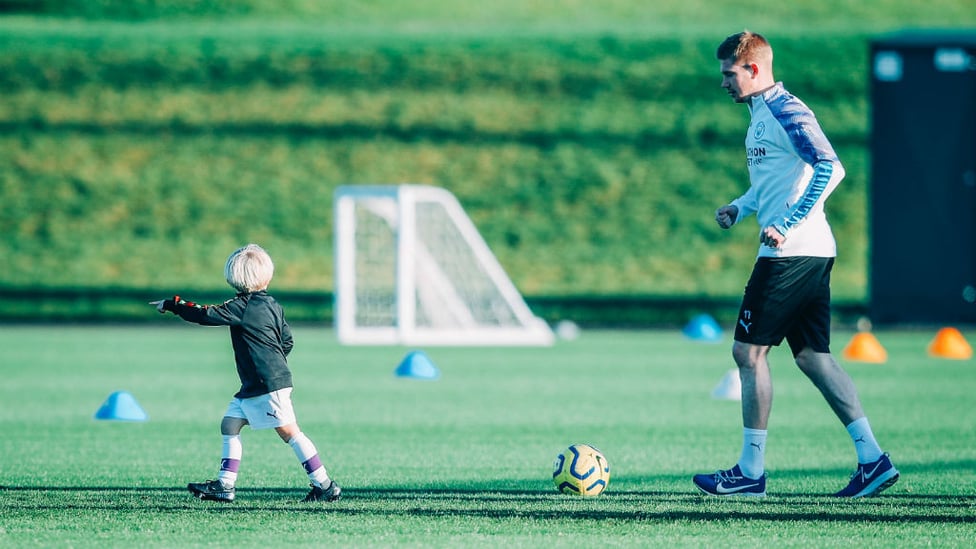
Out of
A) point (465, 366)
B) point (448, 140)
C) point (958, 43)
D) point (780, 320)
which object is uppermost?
point (958, 43)

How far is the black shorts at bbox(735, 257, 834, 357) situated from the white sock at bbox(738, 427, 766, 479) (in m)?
0.42

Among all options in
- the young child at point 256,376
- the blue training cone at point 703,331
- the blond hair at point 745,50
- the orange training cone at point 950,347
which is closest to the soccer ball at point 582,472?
the young child at point 256,376

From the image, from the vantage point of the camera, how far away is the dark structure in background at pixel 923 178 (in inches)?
870

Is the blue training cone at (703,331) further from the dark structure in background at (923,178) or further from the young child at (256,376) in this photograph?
the young child at (256,376)

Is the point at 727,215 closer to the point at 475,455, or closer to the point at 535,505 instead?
the point at 535,505

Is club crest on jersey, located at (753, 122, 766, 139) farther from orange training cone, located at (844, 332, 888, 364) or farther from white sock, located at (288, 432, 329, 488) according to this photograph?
orange training cone, located at (844, 332, 888, 364)

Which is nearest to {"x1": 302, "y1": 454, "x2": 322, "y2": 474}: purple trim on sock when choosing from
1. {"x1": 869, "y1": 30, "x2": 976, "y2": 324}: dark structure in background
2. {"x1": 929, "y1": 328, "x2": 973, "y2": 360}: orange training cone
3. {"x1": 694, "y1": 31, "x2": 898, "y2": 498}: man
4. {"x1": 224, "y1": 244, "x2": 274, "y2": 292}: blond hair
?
{"x1": 224, "y1": 244, "x2": 274, "y2": 292}: blond hair

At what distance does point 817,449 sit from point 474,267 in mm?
11841

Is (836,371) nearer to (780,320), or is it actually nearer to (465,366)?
(780,320)

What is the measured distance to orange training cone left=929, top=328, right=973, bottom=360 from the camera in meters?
14.9

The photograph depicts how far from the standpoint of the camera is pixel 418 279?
1841 cm

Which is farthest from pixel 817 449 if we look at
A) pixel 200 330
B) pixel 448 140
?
pixel 448 140

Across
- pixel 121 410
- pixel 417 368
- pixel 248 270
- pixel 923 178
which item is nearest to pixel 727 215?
pixel 248 270

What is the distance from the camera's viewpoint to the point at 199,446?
7.62 m
